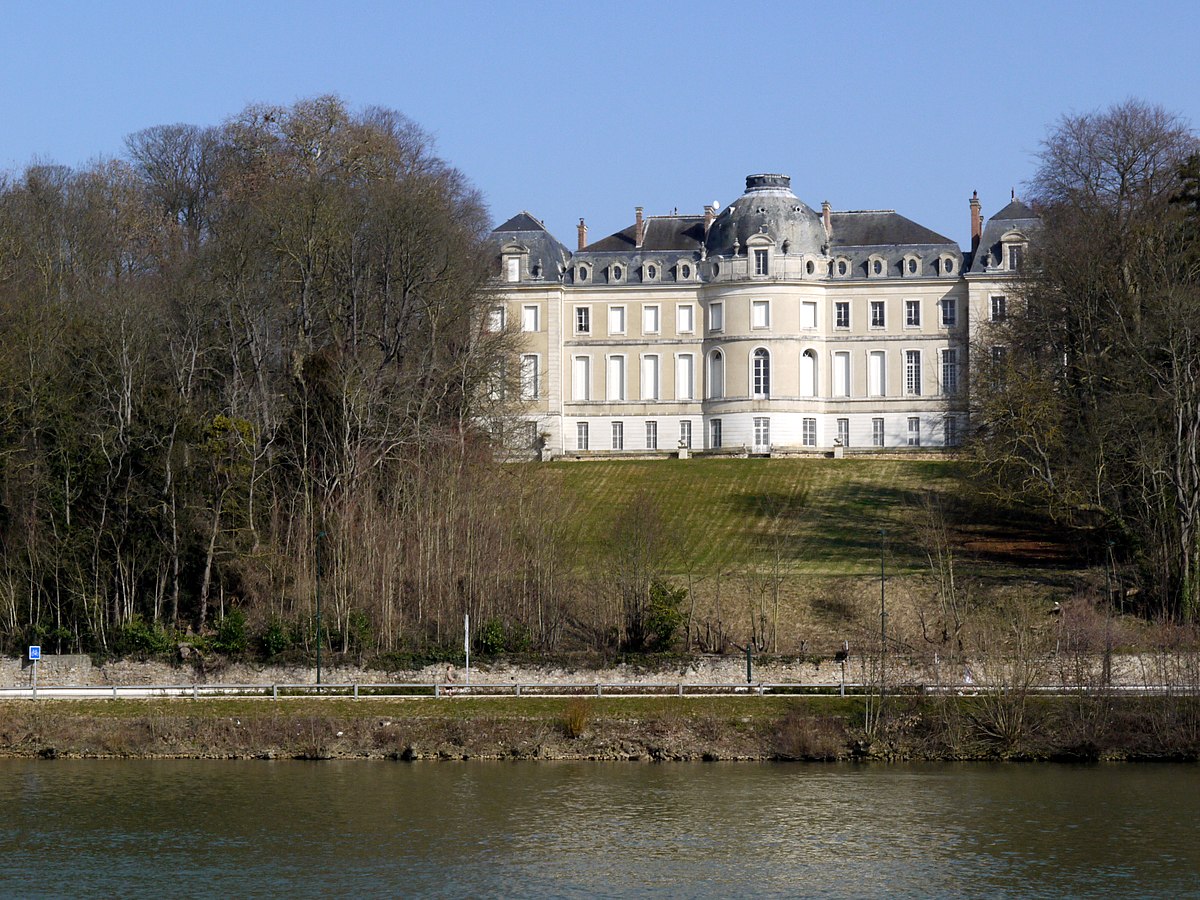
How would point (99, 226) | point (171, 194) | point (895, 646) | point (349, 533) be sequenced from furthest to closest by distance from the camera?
point (171, 194)
point (99, 226)
point (349, 533)
point (895, 646)

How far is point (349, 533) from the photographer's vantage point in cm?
4247

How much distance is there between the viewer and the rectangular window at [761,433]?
69812 millimetres

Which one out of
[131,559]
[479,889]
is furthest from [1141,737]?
[131,559]

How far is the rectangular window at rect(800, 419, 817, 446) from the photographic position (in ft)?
232

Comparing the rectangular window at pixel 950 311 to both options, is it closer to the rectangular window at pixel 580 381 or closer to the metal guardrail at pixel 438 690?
the rectangular window at pixel 580 381

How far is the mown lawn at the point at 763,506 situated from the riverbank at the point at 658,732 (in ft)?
36.3

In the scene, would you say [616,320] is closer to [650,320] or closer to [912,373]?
[650,320]

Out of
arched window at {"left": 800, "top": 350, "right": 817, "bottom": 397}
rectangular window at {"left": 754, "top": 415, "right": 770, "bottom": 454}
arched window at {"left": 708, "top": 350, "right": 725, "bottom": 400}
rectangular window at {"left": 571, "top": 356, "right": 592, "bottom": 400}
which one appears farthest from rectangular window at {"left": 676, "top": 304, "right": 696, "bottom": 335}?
rectangular window at {"left": 754, "top": 415, "right": 770, "bottom": 454}

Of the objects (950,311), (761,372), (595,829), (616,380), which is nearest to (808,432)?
(761,372)

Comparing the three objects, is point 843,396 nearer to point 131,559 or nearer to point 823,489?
point 823,489

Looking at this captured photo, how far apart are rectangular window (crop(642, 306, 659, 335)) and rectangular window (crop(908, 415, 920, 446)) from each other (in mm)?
10308

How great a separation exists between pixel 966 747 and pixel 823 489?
26.3 m

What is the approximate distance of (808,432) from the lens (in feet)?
233

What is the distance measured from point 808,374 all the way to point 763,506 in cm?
1519
